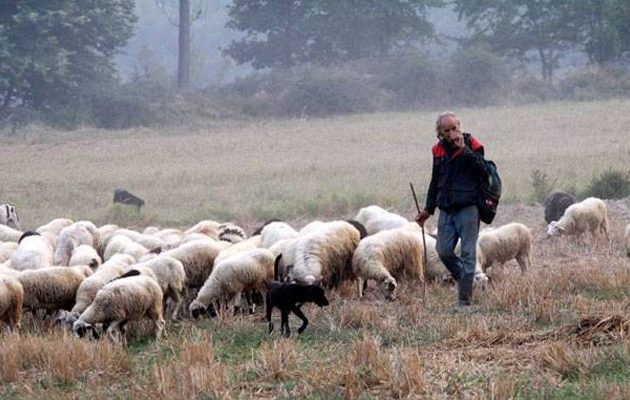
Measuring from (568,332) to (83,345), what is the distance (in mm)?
3809

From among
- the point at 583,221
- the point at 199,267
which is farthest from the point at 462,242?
the point at 583,221

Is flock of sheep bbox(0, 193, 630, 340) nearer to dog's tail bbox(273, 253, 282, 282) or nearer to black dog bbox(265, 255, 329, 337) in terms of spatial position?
dog's tail bbox(273, 253, 282, 282)

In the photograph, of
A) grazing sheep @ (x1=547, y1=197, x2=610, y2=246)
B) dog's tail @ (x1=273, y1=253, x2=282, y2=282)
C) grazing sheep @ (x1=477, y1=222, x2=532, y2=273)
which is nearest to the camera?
dog's tail @ (x1=273, y1=253, x2=282, y2=282)

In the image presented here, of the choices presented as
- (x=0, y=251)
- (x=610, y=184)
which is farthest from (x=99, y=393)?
(x=610, y=184)

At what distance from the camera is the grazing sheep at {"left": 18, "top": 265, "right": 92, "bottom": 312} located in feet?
35.1

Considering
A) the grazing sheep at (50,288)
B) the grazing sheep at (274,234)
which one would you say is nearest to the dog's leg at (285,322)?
the grazing sheep at (50,288)

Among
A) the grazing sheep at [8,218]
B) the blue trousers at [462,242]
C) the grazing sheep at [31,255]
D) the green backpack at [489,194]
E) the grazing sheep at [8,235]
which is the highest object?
the green backpack at [489,194]

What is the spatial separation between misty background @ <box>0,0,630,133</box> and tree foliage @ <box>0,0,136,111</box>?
5 centimetres

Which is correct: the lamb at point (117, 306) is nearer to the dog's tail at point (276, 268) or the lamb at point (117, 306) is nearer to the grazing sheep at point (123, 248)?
the dog's tail at point (276, 268)

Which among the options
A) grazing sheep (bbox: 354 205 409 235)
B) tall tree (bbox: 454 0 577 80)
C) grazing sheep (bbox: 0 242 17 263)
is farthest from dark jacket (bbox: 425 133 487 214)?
tall tree (bbox: 454 0 577 80)

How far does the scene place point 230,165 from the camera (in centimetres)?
2880

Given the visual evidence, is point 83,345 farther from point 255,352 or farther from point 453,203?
point 453,203

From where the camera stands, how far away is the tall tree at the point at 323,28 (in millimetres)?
51250

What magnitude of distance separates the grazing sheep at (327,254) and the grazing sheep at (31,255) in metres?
2.96
